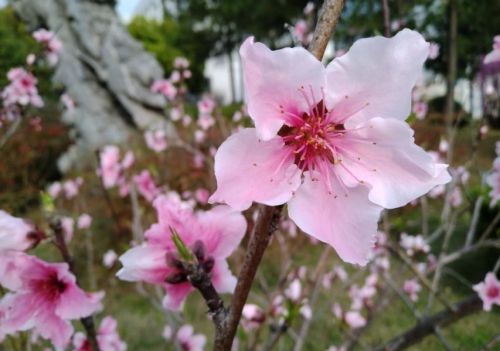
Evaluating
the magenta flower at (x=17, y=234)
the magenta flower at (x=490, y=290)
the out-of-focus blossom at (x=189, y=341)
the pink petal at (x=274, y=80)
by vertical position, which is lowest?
the magenta flower at (x=17, y=234)

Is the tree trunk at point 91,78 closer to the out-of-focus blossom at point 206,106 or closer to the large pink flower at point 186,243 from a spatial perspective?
the out-of-focus blossom at point 206,106

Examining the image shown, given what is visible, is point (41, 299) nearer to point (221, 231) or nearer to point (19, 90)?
point (221, 231)

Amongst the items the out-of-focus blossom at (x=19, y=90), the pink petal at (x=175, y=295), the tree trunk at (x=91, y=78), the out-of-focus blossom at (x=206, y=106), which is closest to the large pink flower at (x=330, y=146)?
the pink petal at (x=175, y=295)

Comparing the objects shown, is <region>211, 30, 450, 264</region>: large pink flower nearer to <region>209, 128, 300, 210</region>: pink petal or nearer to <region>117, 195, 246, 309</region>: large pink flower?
<region>209, 128, 300, 210</region>: pink petal

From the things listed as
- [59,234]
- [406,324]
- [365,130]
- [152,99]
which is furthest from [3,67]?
[152,99]

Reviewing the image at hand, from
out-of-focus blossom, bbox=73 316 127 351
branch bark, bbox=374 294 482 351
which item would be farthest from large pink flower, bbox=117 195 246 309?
branch bark, bbox=374 294 482 351

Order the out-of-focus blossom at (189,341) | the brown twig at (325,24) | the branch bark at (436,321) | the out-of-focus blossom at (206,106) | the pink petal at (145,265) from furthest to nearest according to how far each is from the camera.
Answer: the out-of-focus blossom at (206,106) < the out-of-focus blossom at (189,341) < the branch bark at (436,321) < the pink petal at (145,265) < the brown twig at (325,24)
